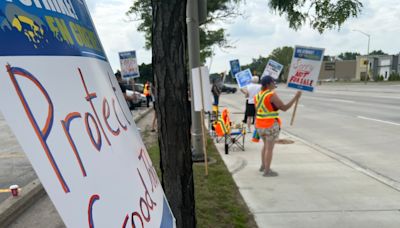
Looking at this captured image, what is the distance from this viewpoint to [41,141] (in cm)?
84

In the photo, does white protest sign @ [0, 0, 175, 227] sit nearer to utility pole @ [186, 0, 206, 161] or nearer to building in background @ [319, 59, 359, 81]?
utility pole @ [186, 0, 206, 161]

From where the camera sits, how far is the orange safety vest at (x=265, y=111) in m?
5.55

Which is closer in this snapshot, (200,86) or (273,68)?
(200,86)

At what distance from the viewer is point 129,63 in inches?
465

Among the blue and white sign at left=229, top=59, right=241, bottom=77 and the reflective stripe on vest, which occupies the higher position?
the blue and white sign at left=229, top=59, right=241, bottom=77

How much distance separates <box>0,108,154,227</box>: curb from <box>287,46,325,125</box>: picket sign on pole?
13.8 feet

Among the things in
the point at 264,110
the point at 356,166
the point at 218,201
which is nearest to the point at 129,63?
the point at 264,110

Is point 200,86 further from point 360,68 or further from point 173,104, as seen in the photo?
point 360,68

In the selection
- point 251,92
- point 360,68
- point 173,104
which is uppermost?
point 173,104

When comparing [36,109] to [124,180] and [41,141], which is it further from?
[124,180]

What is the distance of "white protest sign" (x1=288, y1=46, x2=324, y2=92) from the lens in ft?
18.9

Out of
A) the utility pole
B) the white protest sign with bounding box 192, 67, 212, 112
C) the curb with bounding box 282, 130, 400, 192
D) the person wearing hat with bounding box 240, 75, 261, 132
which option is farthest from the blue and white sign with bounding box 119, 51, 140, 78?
the white protest sign with bounding box 192, 67, 212, 112

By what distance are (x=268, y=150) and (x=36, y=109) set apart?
5147 millimetres

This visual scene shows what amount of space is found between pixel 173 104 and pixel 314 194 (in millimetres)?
3124
